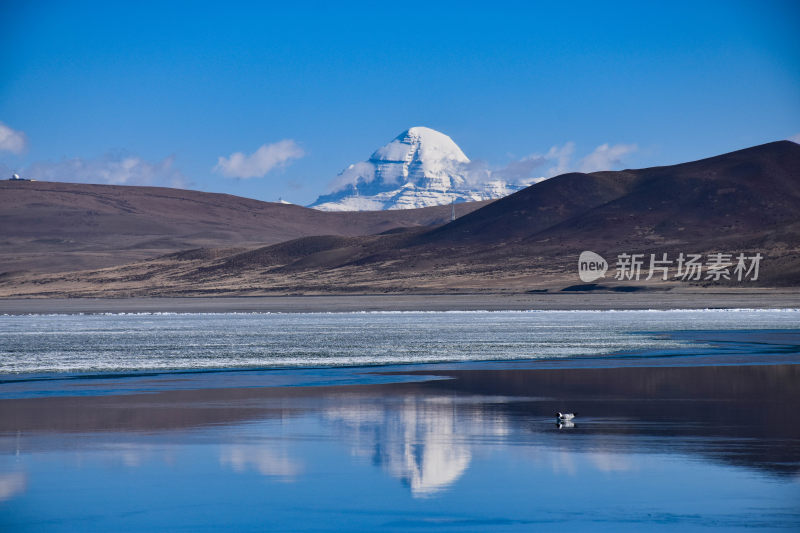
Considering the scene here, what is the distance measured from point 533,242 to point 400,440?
14558cm

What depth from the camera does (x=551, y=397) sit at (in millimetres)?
22297

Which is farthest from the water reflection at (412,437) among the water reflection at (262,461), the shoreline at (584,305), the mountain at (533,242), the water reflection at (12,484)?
the mountain at (533,242)

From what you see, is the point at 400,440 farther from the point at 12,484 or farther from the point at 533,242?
the point at 533,242

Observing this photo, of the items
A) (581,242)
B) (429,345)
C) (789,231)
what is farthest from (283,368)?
(581,242)

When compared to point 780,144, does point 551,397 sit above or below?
below

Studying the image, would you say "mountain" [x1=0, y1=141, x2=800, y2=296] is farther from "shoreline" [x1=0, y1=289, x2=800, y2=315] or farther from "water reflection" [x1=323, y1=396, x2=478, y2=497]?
"water reflection" [x1=323, y1=396, x2=478, y2=497]

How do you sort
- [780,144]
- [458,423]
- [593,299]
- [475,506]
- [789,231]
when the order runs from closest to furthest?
[475,506] → [458,423] → [593,299] → [789,231] → [780,144]

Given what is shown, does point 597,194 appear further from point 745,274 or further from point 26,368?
point 26,368

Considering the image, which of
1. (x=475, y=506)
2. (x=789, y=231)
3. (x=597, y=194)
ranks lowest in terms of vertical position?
(x=475, y=506)

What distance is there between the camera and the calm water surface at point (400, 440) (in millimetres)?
11742

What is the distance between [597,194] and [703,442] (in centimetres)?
17603

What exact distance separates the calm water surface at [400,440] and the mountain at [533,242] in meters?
90.0

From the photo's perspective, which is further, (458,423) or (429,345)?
(429,345)

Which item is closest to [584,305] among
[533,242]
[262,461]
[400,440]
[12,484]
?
[400,440]
